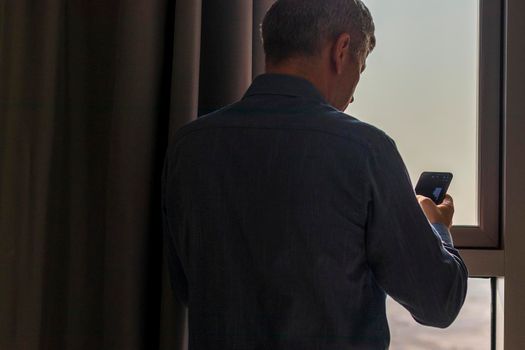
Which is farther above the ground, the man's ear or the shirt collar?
the man's ear

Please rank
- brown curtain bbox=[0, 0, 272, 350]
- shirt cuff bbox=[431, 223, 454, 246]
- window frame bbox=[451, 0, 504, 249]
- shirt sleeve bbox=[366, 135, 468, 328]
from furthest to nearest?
window frame bbox=[451, 0, 504, 249], brown curtain bbox=[0, 0, 272, 350], shirt cuff bbox=[431, 223, 454, 246], shirt sleeve bbox=[366, 135, 468, 328]

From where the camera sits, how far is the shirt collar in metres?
0.99

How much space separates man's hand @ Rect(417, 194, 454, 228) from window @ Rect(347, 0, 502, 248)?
39 cm

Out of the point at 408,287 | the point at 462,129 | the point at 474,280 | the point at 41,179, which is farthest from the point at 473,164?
Answer: the point at 41,179

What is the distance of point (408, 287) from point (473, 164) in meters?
0.74

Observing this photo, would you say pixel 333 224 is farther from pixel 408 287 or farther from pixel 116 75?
pixel 116 75

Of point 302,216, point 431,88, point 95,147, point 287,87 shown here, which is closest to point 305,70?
point 287,87

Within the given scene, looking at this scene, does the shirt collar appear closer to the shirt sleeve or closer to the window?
the shirt sleeve

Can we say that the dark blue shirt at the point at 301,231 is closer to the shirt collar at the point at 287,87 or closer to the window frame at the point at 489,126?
the shirt collar at the point at 287,87

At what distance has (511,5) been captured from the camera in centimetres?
148

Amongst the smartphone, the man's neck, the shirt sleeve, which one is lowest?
the shirt sleeve

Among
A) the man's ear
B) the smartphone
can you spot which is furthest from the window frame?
the man's ear

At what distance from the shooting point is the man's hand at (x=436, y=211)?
3.79 feet

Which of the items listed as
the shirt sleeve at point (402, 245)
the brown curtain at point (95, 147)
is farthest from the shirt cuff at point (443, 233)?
the brown curtain at point (95, 147)
